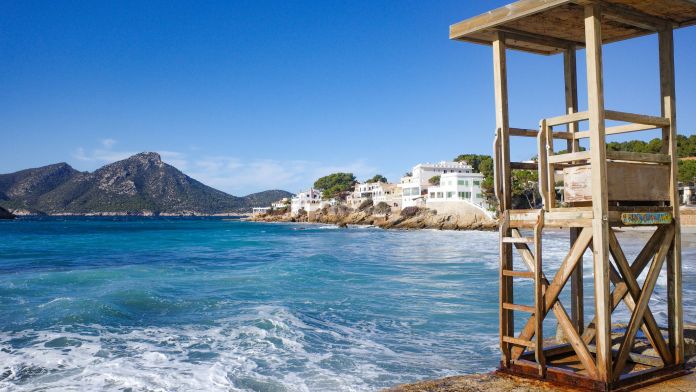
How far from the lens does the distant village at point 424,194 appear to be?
86.0 metres

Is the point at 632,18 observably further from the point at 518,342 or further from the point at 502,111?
the point at 518,342

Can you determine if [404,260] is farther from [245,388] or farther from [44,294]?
[245,388]

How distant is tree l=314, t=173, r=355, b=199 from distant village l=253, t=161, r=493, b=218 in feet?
13.8

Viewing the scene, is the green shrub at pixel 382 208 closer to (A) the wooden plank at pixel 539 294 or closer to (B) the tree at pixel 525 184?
(B) the tree at pixel 525 184

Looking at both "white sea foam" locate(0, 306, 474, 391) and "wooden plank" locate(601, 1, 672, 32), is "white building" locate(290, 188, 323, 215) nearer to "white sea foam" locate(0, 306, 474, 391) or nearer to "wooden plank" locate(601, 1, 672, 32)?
"white sea foam" locate(0, 306, 474, 391)

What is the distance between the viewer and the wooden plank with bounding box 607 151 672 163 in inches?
227

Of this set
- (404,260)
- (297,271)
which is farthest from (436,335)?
(404,260)

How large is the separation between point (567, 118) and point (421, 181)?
102143 mm

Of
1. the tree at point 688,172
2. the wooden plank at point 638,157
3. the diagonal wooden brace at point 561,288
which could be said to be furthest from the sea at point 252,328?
the tree at point 688,172

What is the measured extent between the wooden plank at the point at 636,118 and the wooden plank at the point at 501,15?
1.26 meters

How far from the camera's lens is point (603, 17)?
6.40m

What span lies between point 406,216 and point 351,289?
240 feet

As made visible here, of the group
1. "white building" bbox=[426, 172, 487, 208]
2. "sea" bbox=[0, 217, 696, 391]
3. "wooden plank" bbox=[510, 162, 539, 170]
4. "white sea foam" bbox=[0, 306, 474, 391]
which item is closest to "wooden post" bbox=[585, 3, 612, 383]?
"wooden plank" bbox=[510, 162, 539, 170]

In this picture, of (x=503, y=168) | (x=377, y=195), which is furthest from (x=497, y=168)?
(x=377, y=195)
